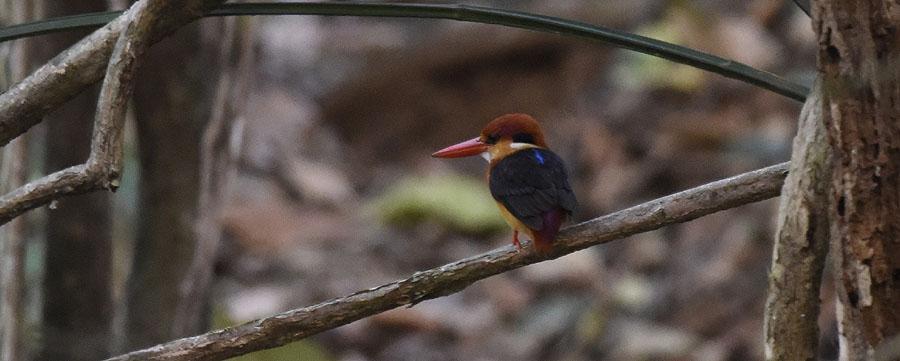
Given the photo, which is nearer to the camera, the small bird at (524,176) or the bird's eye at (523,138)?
the small bird at (524,176)

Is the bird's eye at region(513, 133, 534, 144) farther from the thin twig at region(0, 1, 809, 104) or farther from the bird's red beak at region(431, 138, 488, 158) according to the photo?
the thin twig at region(0, 1, 809, 104)

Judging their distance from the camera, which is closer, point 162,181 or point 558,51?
point 162,181

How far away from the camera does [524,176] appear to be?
189 cm

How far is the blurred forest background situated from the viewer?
10.5 ft

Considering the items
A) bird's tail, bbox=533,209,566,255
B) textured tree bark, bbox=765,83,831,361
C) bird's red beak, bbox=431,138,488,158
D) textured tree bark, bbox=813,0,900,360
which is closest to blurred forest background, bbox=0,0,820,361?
bird's red beak, bbox=431,138,488,158

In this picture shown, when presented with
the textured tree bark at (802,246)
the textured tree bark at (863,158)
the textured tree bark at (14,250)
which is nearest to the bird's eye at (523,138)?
the textured tree bark at (802,246)

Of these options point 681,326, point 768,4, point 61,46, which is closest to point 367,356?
point 681,326

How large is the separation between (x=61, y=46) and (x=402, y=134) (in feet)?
12.8

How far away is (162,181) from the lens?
3172 mm

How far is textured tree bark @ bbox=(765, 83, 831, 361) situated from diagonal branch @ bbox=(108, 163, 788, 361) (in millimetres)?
64

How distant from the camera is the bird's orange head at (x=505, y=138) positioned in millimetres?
1951

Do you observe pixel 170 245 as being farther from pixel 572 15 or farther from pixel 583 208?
pixel 572 15

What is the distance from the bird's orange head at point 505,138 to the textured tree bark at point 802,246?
0.53 m

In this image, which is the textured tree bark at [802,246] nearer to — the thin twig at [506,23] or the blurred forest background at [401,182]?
the thin twig at [506,23]
